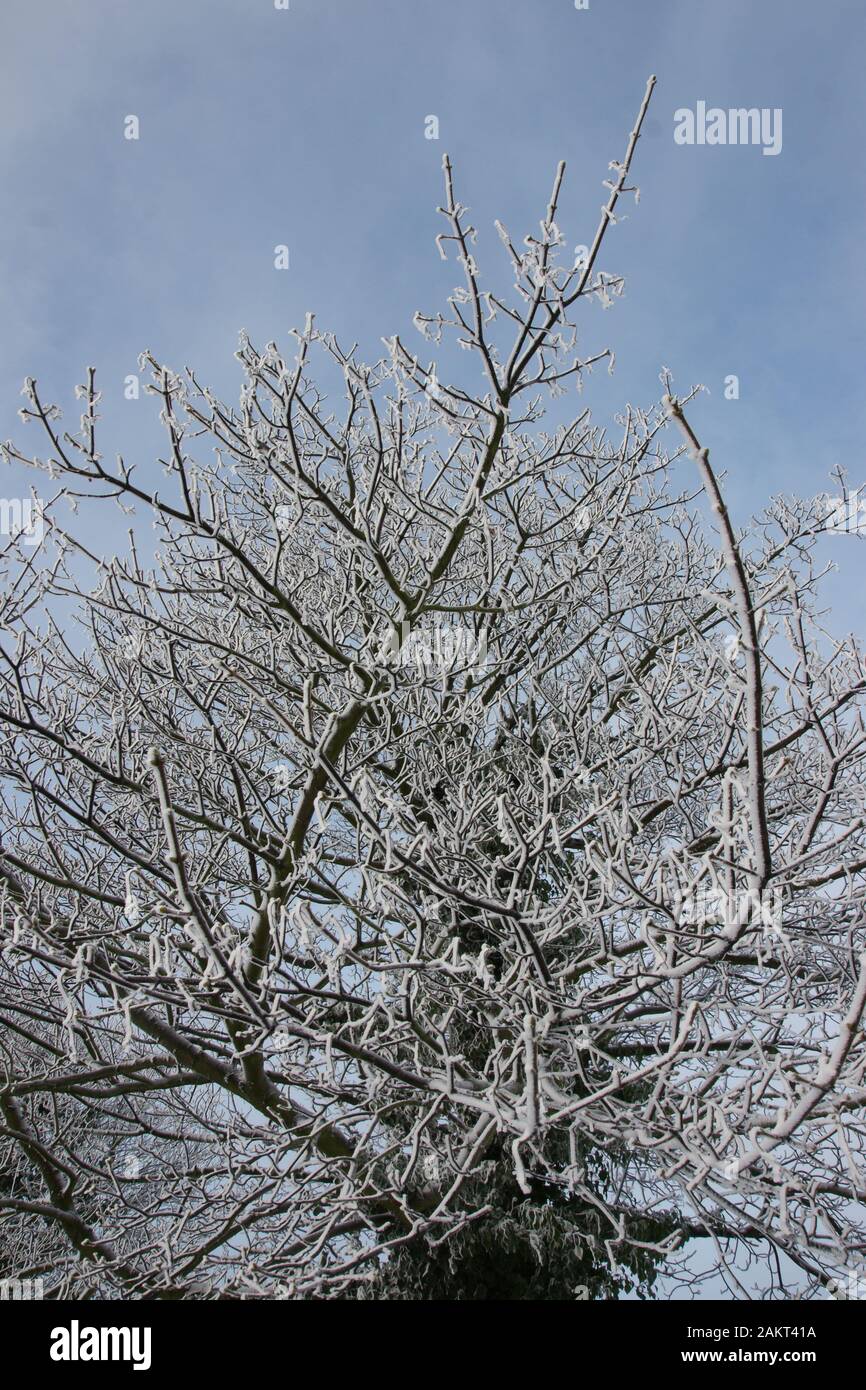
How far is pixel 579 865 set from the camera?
171 inches

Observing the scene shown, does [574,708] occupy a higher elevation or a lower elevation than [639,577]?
lower

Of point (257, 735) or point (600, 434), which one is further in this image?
point (600, 434)

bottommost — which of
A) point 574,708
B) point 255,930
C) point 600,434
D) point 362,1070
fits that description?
point 362,1070

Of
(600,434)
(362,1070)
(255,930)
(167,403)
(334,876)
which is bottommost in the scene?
(362,1070)
